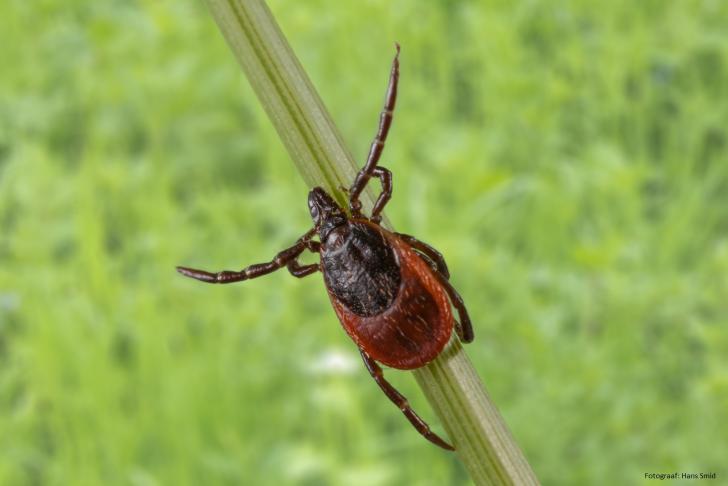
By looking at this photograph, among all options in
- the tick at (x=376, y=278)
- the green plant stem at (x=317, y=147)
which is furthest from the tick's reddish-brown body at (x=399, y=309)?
the green plant stem at (x=317, y=147)

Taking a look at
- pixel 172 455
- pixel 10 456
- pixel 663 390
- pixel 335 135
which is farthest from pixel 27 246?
pixel 335 135

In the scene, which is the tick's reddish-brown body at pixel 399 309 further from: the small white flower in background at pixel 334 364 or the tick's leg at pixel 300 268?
the small white flower in background at pixel 334 364

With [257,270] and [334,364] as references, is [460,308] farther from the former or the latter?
[334,364]

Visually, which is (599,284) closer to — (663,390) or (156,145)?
(663,390)

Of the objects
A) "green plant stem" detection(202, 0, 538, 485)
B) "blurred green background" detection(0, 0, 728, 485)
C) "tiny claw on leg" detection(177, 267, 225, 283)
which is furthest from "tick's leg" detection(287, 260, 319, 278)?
"blurred green background" detection(0, 0, 728, 485)

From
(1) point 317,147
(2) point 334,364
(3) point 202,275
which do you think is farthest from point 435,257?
(2) point 334,364
